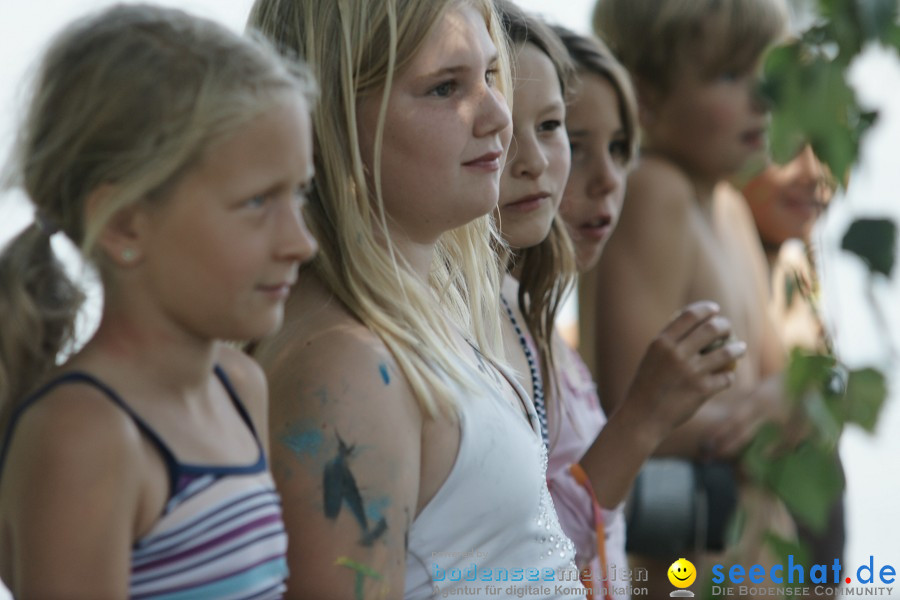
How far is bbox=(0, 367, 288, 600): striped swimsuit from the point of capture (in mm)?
1266

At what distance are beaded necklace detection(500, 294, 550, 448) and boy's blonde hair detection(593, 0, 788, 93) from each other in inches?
42.2

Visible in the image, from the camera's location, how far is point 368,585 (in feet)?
5.11

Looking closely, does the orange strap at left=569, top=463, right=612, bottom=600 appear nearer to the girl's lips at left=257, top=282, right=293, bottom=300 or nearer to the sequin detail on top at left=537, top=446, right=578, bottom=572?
the sequin detail on top at left=537, top=446, right=578, bottom=572

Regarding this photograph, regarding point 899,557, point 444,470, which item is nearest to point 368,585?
point 444,470

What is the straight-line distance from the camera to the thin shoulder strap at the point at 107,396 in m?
1.23

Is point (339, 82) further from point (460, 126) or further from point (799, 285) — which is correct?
point (799, 285)

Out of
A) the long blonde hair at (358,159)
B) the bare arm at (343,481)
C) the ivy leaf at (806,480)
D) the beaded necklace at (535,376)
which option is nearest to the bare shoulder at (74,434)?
the bare arm at (343,481)

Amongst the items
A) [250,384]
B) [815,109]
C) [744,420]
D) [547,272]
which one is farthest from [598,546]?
[815,109]

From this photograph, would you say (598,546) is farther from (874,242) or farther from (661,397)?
(874,242)

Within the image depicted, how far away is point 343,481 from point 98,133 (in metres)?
0.54

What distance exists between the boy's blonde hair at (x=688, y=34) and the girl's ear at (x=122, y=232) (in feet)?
6.85

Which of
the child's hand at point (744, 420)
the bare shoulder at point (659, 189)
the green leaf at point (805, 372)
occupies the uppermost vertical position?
the green leaf at point (805, 372)

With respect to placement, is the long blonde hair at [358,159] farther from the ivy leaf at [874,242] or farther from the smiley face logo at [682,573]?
the smiley face logo at [682,573]

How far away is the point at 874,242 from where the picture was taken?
137 cm
